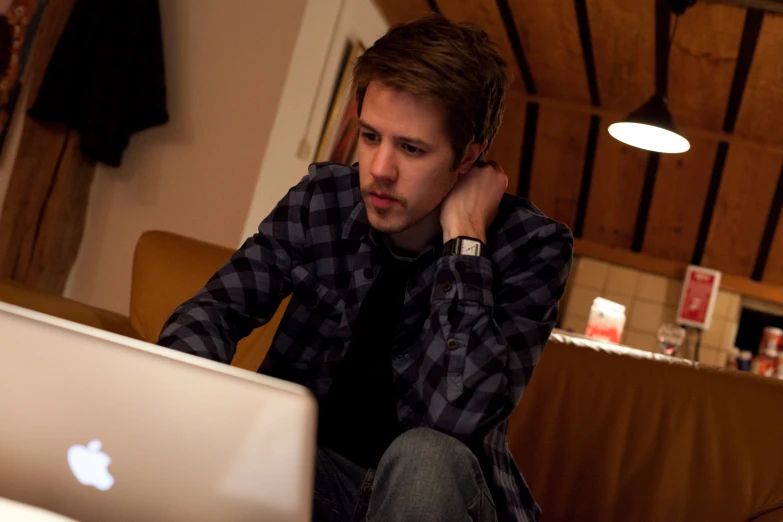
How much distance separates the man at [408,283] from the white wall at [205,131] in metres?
2.01

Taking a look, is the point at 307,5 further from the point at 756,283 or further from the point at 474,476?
the point at 756,283

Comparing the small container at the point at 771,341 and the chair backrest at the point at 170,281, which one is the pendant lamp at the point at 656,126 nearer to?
the chair backrest at the point at 170,281

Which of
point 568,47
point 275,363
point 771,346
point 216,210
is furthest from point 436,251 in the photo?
point 771,346

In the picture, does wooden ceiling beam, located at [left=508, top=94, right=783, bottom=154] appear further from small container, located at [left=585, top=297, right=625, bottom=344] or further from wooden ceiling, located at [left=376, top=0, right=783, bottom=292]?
small container, located at [left=585, top=297, right=625, bottom=344]

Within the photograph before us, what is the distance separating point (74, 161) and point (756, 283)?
5065 mm

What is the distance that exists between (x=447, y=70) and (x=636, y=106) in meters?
4.60

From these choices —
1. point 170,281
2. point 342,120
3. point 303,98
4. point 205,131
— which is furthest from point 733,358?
point 170,281

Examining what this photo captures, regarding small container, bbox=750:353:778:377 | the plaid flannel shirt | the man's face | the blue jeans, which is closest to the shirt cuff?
the plaid flannel shirt

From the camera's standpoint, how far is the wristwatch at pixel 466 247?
1284 millimetres

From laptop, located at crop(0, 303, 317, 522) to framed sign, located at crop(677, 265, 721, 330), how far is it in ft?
20.3

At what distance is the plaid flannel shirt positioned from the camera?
1.19 m

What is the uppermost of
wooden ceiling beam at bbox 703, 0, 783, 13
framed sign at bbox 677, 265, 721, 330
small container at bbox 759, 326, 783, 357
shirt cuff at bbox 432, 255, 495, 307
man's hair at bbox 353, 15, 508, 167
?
wooden ceiling beam at bbox 703, 0, 783, 13

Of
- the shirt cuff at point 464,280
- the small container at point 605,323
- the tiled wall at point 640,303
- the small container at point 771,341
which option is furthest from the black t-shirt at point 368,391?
the tiled wall at point 640,303

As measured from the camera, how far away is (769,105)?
5059 mm
